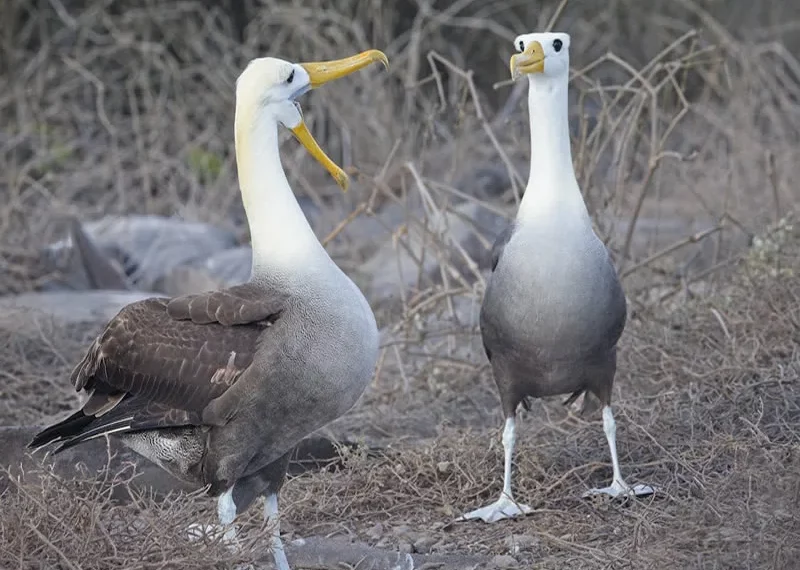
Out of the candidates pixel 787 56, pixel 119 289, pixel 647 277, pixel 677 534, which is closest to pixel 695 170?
pixel 787 56

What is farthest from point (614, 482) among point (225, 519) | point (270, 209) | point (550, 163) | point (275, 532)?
point (270, 209)

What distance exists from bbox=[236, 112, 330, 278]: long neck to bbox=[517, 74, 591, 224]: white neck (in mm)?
765

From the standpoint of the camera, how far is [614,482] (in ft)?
13.8

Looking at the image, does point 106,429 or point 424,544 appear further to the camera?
point 424,544

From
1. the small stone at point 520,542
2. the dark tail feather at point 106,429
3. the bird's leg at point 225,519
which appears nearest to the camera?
the bird's leg at point 225,519

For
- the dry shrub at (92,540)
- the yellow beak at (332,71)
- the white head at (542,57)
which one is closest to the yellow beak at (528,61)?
the white head at (542,57)

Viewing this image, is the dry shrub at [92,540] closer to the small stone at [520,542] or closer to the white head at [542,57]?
the small stone at [520,542]

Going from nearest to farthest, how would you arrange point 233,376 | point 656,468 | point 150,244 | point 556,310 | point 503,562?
1. point 233,376
2. point 503,562
3. point 556,310
4. point 656,468
5. point 150,244

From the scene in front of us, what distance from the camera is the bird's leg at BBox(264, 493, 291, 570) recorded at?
3514 mm

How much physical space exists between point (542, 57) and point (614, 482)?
132 cm

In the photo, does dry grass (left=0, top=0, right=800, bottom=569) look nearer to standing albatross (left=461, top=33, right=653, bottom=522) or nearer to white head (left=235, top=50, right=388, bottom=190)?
standing albatross (left=461, top=33, right=653, bottom=522)

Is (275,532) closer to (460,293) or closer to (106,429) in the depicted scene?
(106,429)

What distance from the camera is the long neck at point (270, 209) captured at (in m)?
3.76

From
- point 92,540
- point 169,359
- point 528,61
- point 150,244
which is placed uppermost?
point 528,61
